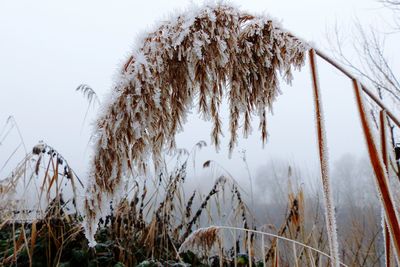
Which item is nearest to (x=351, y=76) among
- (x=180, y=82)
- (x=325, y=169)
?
(x=325, y=169)

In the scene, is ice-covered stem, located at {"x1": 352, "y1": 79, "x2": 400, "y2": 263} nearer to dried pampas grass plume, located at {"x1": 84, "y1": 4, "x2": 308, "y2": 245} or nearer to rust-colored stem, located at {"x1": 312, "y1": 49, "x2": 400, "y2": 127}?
rust-colored stem, located at {"x1": 312, "y1": 49, "x2": 400, "y2": 127}

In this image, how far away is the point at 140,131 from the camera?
2.85ft

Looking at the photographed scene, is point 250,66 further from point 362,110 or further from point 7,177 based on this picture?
point 7,177

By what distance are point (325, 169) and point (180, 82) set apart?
40 cm

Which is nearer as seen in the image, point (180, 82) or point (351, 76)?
point (351, 76)

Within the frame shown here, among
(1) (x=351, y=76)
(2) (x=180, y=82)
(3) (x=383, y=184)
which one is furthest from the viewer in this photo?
(2) (x=180, y=82)

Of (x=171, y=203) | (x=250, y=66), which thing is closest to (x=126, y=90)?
(x=250, y=66)

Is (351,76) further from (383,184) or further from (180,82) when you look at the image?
(180,82)

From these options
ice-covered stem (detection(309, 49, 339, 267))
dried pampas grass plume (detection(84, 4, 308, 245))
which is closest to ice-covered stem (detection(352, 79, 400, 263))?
ice-covered stem (detection(309, 49, 339, 267))

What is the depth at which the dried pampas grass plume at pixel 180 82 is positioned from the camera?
2.81ft

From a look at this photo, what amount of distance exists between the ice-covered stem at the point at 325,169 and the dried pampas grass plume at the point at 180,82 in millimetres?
122

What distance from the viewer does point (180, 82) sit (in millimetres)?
960

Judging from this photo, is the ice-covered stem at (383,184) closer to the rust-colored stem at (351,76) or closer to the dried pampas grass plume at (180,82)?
the rust-colored stem at (351,76)

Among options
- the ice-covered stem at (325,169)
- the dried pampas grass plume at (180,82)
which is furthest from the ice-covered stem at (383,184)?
the dried pampas grass plume at (180,82)
